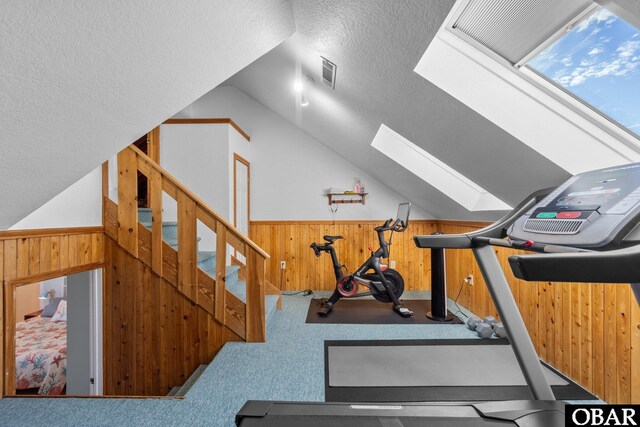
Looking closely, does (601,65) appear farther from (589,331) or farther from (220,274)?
(220,274)

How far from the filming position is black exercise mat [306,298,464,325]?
345 centimetres

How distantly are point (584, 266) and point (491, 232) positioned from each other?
0.87m

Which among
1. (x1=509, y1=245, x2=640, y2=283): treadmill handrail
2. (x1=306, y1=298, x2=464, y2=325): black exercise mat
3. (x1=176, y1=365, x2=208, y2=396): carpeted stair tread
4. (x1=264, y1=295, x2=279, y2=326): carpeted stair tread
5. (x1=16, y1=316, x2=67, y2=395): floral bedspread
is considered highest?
(x1=509, y1=245, x2=640, y2=283): treadmill handrail

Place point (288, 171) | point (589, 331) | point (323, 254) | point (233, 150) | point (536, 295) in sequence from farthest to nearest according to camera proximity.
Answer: point (288, 171) < point (323, 254) < point (233, 150) < point (536, 295) < point (589, 331)

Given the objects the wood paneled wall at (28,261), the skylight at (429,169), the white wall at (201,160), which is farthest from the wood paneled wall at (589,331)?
the wood paneled wall at (28,261)

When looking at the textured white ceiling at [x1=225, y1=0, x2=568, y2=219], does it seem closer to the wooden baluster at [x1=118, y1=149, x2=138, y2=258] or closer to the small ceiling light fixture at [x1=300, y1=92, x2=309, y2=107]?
the small ceiling light fixture at [x1=300, y1=92, x2=309, y2=107]

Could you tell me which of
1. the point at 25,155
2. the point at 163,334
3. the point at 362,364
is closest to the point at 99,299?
the point at 163,334

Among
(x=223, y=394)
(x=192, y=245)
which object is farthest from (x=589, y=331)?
(x=192, y=245)

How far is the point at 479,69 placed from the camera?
1828 mm

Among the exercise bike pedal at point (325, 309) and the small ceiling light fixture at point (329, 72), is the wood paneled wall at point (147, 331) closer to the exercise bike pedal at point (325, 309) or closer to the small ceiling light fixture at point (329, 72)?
the exercise bike pedal at point (325, 309)

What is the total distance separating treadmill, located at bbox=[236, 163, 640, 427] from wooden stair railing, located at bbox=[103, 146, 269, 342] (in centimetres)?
132

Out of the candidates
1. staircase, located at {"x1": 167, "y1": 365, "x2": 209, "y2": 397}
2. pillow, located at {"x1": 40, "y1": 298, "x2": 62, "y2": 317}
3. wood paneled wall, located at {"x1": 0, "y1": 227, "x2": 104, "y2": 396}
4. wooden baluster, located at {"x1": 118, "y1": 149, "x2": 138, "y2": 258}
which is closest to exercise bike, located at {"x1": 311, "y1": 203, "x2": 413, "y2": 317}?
staircase, located at {"x1": 167, "y1": 365, "x2": 209, "y2": 397}

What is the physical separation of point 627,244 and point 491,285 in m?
0.65

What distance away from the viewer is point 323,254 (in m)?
4.83
